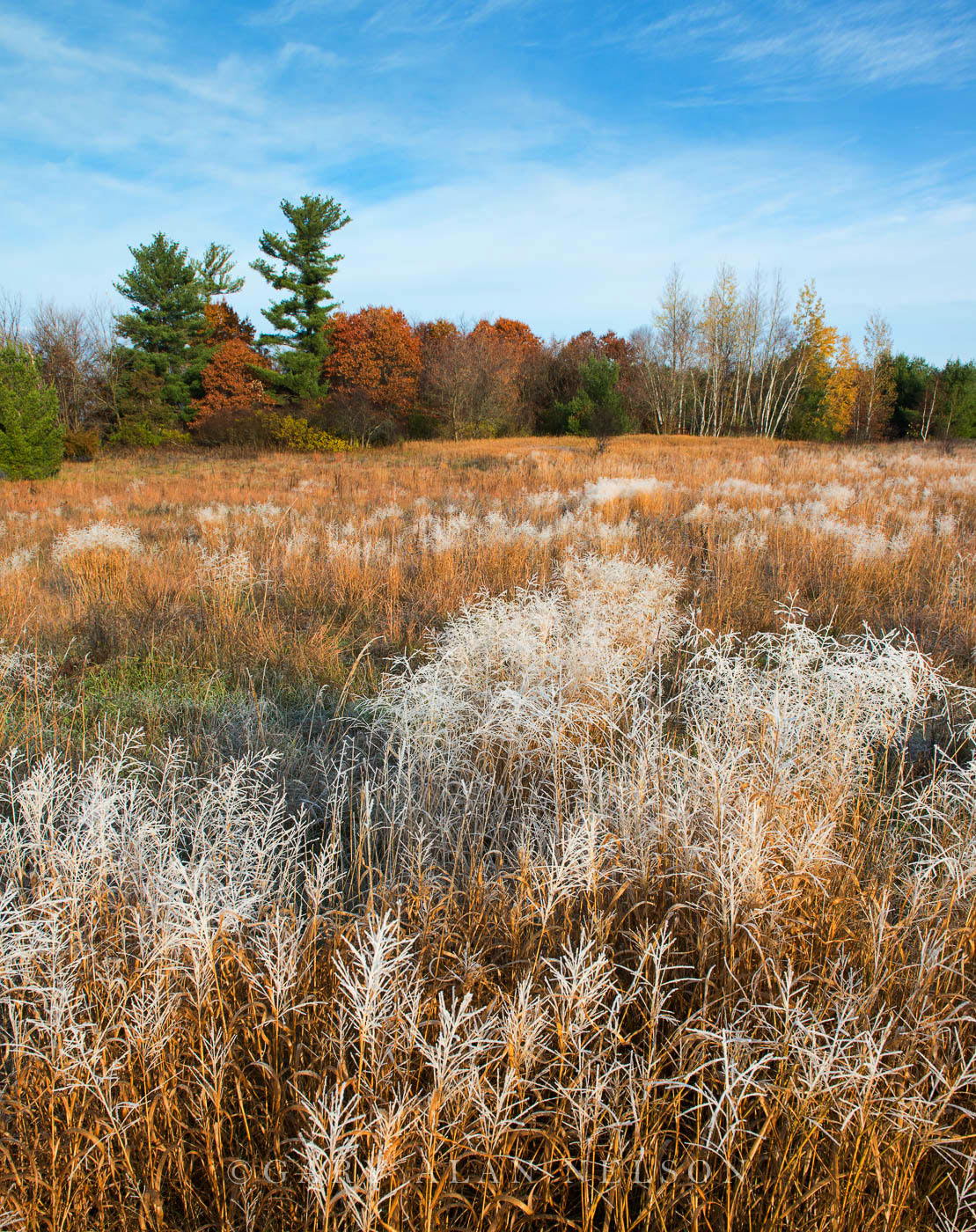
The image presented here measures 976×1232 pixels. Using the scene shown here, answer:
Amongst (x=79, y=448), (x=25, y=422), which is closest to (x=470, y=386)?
(x=79, y=448)

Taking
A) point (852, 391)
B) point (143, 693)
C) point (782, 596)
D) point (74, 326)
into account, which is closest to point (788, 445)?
point (852, 391)

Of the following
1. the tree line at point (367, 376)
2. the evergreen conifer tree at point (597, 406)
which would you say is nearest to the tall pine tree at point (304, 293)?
the tree line at point (367, 376)

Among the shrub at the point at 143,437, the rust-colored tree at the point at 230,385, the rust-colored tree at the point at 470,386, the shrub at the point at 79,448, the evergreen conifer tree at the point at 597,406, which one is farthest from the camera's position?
the evergreen conifer tree at the point at 597,406

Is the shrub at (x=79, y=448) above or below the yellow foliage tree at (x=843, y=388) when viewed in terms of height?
below

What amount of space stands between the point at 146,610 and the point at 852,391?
4600cm

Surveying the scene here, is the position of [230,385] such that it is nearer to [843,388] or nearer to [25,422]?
[25,422]

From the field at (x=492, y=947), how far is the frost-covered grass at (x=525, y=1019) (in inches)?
0.6

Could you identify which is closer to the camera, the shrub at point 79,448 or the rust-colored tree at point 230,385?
the shrub at point 79,448

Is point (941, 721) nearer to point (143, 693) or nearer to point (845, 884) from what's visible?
point (845, 884)

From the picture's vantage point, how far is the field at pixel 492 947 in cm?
123

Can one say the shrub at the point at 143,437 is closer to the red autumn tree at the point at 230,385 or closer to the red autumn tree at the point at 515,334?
the red autumn tree at the point at 230,385

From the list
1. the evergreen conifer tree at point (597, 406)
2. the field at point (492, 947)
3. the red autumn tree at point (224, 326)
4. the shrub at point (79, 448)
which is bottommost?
the field at point (492, 947)

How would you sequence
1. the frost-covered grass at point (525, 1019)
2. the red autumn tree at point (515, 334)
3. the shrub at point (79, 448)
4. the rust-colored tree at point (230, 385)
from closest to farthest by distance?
the frost-covered grass at point (525, 1019)
the shrub at point (79, 448)
the rust-colored tree at point (230, 385)
the red autumn tree at point (515, 334)

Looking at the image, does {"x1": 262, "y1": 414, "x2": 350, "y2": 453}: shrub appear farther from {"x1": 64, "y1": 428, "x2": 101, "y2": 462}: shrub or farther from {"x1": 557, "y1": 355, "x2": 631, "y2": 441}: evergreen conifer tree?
{"x1": 557, "y1": 355, "x2": 631, "y2": 441}: evergreen conifer tree
